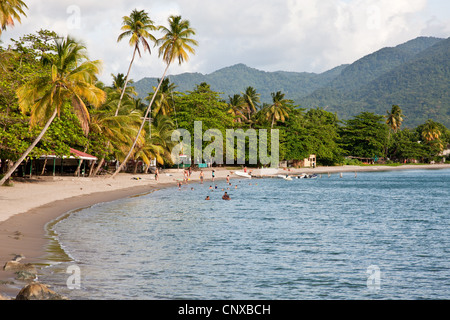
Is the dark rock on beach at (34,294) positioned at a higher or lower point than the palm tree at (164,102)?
lower

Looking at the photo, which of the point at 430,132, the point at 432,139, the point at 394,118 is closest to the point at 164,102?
the point at 394,118

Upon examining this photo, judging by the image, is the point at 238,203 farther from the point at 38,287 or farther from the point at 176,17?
the point at 38,287

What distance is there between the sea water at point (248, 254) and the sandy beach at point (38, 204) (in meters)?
1.11

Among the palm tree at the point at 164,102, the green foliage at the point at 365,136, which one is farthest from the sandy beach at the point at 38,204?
the green foliage at the point at 365,136

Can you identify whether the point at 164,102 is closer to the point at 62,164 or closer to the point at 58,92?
the point at 62,164

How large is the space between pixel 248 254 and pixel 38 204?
53.4 feet

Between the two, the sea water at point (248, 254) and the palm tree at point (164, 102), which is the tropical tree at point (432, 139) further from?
the sea water at point (248, 254)

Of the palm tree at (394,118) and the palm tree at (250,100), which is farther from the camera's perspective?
the palm tree at (394,118)

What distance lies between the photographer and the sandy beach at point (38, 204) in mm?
16828

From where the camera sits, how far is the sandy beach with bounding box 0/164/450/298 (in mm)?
16828

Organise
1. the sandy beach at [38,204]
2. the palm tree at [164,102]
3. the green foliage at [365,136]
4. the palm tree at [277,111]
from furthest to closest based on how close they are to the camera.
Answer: the green foliage at [365,136] → the palm tree at [277,111] → the palm tree at [164,102] → the sandy beach at [38,204]

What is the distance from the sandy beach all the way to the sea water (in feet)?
3.63

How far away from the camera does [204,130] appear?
8512cm

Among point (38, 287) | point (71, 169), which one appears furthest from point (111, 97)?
point (38, 287)
